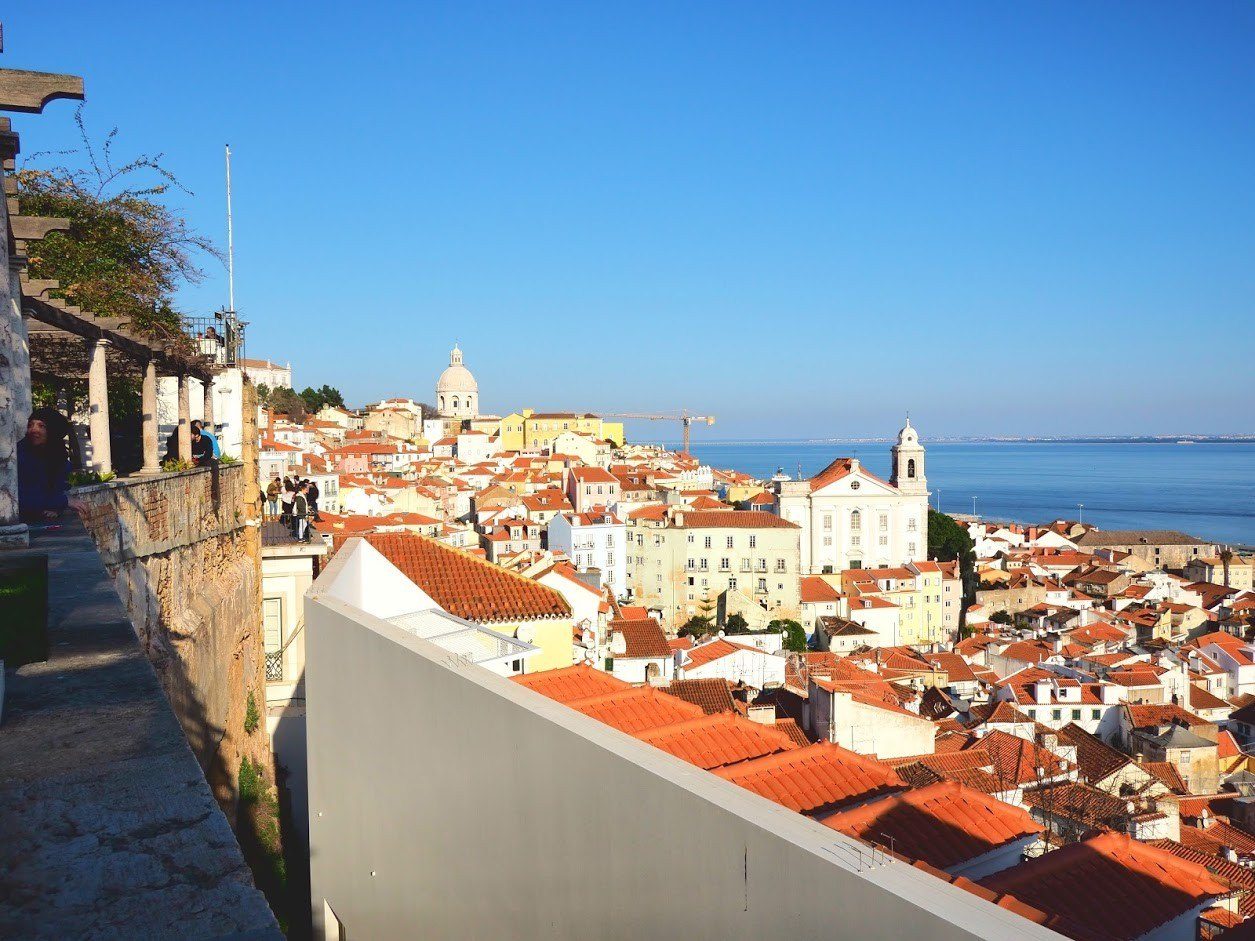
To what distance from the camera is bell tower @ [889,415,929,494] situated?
173ft

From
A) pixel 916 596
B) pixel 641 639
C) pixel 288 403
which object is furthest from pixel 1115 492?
pixel 641 639

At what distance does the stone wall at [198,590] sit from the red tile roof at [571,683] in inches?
63.5

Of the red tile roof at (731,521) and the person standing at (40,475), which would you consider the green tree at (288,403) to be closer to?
the red tile roof at (731,521)

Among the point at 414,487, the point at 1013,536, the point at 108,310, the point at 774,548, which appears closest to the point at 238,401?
the point at 108,310

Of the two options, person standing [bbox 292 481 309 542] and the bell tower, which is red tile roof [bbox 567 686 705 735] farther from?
the bell tower

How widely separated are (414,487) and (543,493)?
282 inches

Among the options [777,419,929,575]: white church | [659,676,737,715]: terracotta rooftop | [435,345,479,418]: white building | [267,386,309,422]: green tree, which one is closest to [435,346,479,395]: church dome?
[435,345,479,418]: white building

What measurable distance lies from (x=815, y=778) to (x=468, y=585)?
490cm

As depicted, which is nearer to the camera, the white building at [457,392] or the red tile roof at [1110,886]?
the red tile roof at [1110,886]

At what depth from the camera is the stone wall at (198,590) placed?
16.3 feet

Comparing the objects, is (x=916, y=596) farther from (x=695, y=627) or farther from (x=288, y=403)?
(x=288, y=403)

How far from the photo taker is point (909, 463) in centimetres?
5344

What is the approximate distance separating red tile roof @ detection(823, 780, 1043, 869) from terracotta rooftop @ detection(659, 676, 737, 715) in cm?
1238

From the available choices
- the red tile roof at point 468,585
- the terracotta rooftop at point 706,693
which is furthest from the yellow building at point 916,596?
the red tile roof at point 468,585
